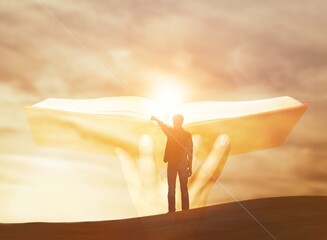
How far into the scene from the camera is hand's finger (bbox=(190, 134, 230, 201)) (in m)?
17.5

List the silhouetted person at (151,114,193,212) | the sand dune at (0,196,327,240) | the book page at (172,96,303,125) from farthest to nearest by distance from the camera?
the book page at (172,96,303,125) < the silhouetted person at (151,114,193,212) < the sand dune at (0,196,327,240)

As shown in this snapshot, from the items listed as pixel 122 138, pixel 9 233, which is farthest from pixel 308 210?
pixel 122 138

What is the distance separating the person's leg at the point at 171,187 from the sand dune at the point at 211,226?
1.23 m

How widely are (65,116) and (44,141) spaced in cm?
122

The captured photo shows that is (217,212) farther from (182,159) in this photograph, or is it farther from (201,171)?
(201,171)

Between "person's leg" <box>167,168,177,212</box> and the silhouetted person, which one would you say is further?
the silhouetted person

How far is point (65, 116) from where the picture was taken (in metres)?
18.0

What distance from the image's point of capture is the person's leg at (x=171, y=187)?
10.4m

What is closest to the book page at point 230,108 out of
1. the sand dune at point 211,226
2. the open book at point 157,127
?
the open book at point 157,127

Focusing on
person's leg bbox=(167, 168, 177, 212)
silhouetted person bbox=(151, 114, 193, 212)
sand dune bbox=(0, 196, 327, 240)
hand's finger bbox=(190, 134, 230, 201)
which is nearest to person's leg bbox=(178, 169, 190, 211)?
silhouetted person bbox=(151, 114, 193, 212)

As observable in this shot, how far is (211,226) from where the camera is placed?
26.3 ft

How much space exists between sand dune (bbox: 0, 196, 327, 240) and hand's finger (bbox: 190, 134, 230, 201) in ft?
26.4

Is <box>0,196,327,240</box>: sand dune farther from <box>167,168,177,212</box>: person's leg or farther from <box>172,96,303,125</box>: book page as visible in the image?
<box>172,96,303,125</box>: book page

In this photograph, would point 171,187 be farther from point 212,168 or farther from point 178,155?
point 212,168
